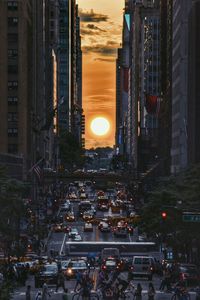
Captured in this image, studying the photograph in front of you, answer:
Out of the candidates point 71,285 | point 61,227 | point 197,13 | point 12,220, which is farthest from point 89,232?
point 71,285

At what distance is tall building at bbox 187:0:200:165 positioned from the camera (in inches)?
5753

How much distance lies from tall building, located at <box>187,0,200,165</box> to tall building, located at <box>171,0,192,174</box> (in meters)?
10.2

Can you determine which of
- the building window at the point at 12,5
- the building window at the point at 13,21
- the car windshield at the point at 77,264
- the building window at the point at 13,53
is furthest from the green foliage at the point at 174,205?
the building window at the point at 12,5

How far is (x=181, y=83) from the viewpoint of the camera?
566 ft

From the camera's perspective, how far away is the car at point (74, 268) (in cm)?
7801

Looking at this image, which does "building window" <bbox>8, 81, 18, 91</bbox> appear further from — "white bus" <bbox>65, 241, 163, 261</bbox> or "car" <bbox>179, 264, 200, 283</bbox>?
"car" <bbox>179, 264, 200, 283</bbox>

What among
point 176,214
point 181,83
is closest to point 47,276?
point 176,214

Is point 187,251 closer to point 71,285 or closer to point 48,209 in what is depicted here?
point 71,285

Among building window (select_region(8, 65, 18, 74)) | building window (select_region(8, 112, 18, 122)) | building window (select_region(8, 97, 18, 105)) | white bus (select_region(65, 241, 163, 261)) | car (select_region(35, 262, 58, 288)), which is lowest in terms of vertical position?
white bus (select_region(65, 241, 163, 261))

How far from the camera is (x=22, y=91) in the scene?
629ft

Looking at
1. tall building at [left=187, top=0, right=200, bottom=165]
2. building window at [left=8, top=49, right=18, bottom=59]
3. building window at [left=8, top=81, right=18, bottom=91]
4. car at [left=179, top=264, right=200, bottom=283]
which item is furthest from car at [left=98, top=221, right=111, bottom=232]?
car at [left=179, top=264, right=200, bottom=283]

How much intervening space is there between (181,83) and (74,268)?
9549 cm

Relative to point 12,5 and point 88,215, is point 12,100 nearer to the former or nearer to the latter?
point 12,5

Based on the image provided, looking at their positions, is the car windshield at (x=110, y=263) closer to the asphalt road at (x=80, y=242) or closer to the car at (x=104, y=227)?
the asphalt road at (x=80, y=242)
